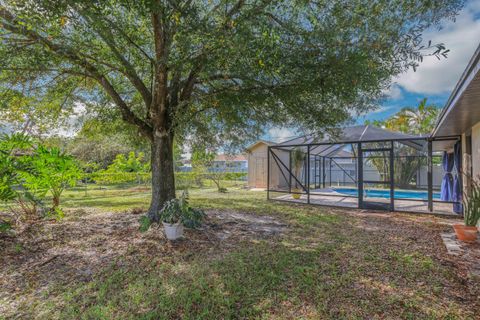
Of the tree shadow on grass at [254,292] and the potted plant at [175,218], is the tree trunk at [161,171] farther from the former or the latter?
the tree shadow on grass at [254,292]

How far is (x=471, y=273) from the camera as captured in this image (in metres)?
3.31

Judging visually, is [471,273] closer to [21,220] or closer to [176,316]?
[176,316]

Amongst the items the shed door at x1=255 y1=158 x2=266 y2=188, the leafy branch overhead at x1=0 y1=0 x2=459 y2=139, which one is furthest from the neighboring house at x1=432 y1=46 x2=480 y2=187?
the shed door at x1=255 y1=158 x2=266 y2=188

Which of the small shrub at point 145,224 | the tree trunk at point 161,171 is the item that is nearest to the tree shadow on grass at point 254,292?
the small shrub at point 145,224

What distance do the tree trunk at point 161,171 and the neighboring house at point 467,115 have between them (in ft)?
17.0

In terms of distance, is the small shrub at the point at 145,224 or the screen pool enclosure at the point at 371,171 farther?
the screen pool enclosure at the point at 371,171

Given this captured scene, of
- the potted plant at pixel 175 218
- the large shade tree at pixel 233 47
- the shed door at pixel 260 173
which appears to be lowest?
the potted plant at pixel 175 218

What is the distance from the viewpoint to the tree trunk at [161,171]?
5.59 metres

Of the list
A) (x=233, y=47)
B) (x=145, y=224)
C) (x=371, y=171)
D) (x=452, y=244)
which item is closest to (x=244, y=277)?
(x=145, y=224)

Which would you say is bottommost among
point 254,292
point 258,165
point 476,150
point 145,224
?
point 254,292

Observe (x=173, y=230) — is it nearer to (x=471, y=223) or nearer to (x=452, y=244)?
(x=452, y=244)

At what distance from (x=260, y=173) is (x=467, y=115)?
11882 millimetres

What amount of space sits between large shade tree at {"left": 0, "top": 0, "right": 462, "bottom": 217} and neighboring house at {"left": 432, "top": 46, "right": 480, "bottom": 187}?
0.57 metres

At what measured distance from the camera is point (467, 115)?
4.83 meters
